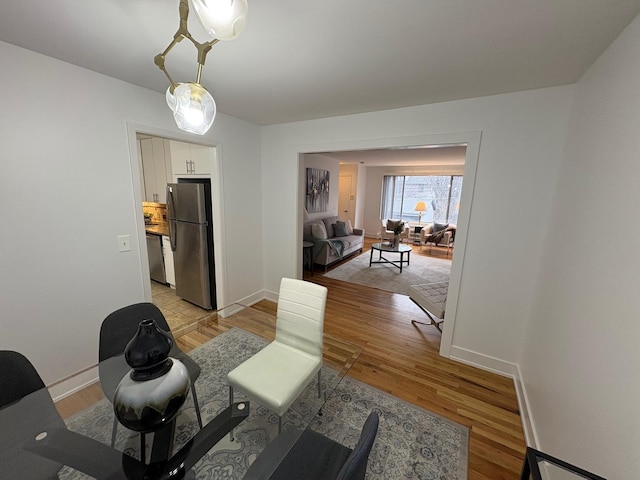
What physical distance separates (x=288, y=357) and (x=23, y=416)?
3.94 feet

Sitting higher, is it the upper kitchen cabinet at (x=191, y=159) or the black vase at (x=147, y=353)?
the upper kitchen cabinet at (x=191, y=159)

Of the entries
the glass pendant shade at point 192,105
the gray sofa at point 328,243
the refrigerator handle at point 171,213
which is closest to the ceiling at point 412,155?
the gray sofa at point 328,243

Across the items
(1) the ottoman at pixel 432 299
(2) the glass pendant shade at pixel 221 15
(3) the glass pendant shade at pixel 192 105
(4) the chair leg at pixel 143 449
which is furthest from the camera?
(1) the ottoman at pixel 432 299

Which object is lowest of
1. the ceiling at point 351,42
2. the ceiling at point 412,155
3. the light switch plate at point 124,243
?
the light switch plate at point 124,243

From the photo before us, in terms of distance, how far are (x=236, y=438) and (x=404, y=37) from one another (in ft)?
6.86

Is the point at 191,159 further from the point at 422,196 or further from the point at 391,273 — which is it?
the point at 422,196

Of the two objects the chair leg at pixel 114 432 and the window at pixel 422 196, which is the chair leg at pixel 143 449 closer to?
the chair leg at pixel 114 432

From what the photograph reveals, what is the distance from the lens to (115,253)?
80.7 inches

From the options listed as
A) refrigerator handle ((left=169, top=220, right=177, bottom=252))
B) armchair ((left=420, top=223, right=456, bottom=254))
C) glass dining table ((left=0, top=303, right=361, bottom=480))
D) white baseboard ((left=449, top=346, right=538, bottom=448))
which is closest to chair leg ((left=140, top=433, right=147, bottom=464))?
glass dining table ((left=0, top=303, right=361, bottom=480))

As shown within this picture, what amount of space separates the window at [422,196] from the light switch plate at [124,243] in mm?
7436

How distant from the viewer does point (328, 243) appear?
16.4ft

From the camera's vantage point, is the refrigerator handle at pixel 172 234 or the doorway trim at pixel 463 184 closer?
the doorway trim at pixel 463 184

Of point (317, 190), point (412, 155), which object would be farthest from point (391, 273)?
point (412, 155)

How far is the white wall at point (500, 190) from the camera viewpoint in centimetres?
192
